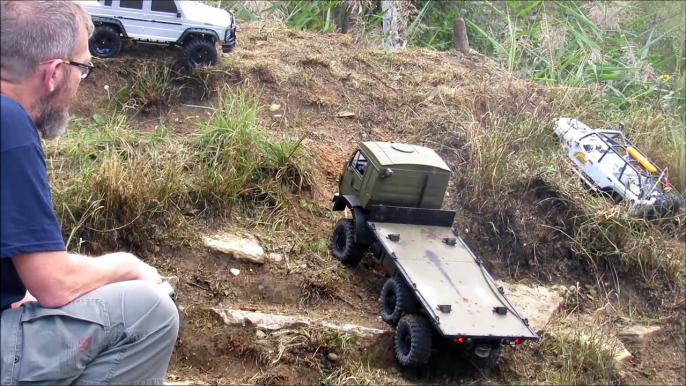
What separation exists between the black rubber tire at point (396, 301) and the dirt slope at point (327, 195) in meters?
0.11

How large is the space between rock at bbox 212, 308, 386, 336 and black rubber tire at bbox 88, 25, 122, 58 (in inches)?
95.8

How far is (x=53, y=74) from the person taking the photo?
8.50 feet

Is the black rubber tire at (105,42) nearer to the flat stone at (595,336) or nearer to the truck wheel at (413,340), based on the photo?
the truck wheel at (413,340)

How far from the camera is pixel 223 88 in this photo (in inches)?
244

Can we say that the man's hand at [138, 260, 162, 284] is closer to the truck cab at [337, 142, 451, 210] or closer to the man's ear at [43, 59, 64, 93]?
the man's ear at [43, 59, 64, 93]

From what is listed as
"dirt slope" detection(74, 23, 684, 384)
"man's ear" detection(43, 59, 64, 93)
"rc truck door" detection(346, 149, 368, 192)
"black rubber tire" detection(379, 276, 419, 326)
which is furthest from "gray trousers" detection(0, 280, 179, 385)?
"rc truck door" detection(346, 149, 368, 192)

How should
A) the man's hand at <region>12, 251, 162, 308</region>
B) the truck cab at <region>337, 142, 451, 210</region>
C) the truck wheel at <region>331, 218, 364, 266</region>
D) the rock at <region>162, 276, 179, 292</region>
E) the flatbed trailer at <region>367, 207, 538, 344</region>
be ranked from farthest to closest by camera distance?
the truck wheel at <region>331, 218, 364, 266</region>
the truck cab at <region>337, 142, 451, 210</region>
the rock at <region>162, 276, 179, 292</region>
the flatbed trailer at <region>367, 207, 538, 344</region>
the man's hand at <region>12, 251, 162, 308</region>

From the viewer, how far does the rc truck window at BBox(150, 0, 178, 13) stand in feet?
19.0

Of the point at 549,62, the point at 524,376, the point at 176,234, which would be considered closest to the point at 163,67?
the point at 176,234

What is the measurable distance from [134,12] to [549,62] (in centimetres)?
455

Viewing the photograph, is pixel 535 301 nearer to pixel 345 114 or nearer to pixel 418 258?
pixel 418 258

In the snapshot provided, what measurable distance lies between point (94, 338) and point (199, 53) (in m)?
3.76

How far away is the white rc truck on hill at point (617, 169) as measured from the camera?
6.07 meters

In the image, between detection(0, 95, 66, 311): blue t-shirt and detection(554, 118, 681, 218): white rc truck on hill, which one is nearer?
detection(0, 95, 66, 311): blue t-shirt
